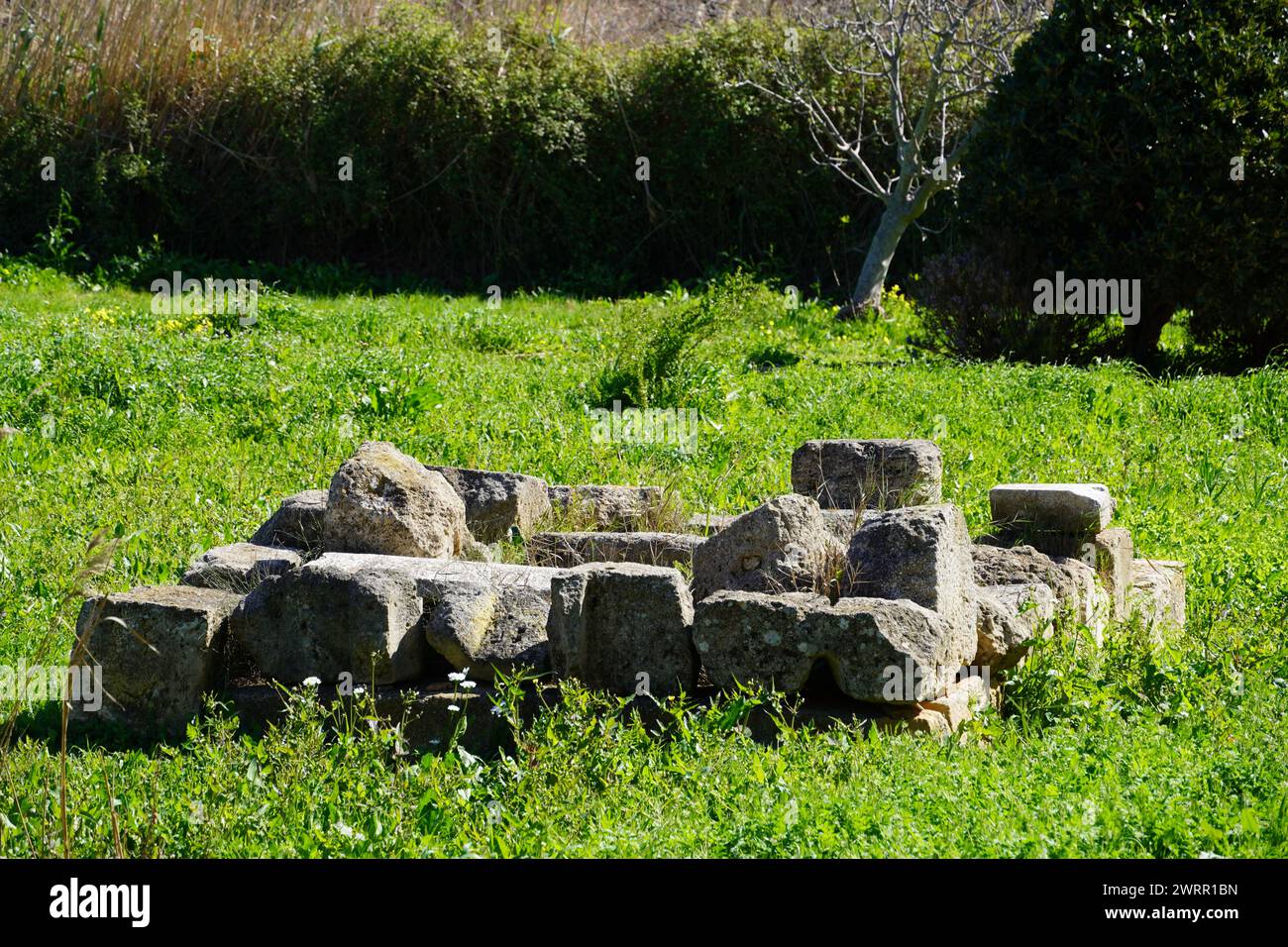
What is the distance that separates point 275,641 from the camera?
4762 mm

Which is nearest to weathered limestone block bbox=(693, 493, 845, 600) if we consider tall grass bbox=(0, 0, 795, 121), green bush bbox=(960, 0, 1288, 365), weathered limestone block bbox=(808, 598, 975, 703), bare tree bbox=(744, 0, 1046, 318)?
weathered limestone block bbox=(808, 598, 975, 703)

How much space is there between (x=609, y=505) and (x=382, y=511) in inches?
46.6

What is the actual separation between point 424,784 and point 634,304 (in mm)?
6411

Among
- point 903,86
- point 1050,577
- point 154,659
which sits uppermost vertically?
point 903,86

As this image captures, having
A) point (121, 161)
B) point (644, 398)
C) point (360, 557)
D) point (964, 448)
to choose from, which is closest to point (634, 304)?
point (644, 398)

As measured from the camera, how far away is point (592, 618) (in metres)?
4.62

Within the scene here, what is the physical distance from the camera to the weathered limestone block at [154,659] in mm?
4637

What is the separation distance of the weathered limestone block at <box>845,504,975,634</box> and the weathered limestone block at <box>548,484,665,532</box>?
4.53 feet

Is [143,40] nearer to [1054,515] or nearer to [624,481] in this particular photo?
[624,481]

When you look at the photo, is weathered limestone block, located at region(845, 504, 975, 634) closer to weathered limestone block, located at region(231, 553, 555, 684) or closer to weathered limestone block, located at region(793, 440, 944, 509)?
weathered limestone block, located at region(793, 440, 944, 509)

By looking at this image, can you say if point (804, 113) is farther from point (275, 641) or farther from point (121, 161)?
point (275, 641)

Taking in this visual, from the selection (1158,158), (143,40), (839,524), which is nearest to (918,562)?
(839,524)

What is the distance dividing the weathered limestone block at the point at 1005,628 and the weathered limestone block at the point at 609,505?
165cm

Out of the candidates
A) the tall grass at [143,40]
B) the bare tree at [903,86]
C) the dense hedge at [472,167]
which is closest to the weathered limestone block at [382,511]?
the bare tree at [903,86]
